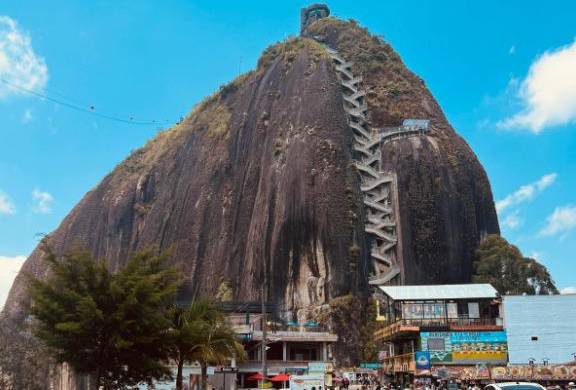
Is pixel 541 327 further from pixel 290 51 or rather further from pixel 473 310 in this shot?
pixel 290 51

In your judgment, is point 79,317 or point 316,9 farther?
point 316,9

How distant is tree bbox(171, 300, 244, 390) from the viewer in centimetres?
3052

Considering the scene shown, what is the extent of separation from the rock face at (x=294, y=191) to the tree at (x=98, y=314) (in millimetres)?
48341

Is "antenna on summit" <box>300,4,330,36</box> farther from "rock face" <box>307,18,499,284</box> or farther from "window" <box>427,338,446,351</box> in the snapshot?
"window" <box>427,338,446,351</box>

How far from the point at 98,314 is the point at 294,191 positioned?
59.5 meters

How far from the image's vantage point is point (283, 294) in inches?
3051

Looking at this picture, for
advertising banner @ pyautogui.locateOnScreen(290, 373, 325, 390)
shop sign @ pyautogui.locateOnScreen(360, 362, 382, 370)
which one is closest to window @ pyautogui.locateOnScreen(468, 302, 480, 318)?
shop sign @ pyautogui.locateOnScreen(360, 362, 382, 370)

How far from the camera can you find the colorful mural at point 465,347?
48.4 m

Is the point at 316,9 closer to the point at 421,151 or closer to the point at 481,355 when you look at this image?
the point at 421,151

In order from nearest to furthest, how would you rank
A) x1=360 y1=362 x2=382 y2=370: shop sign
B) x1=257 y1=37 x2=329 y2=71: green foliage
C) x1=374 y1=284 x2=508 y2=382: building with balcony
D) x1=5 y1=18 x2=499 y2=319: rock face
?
x1=374 y1=284 x2=508 y2=382: building with balcony
x1=360 y1=362 x2=382 y2=370: shop sign
x1=5 y1=18 x2=499 y2=319: rock face
x1=257 y1=37 x2=329 y2=71: green foliage

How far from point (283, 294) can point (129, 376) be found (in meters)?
49.8

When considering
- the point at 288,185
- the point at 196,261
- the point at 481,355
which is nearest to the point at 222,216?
the point at 196,261

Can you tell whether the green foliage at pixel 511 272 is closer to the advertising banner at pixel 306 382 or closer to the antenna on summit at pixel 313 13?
the advertising banner at pixel 306 382

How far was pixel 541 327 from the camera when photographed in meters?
49.2
